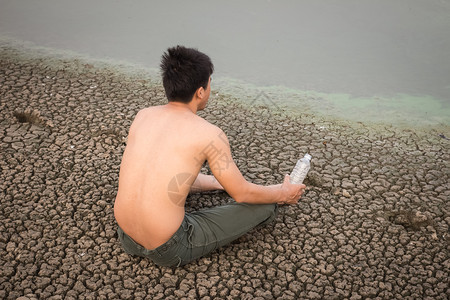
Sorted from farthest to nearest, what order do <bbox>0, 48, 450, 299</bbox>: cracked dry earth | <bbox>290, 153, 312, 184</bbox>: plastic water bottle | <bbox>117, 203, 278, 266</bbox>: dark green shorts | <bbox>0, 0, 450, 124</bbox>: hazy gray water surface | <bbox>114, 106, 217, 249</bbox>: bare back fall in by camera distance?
<bbox>0, 0, 450, 124</bbox>: hazy gray water surface, <bbox>290, 153, 312, 184</bbox>: plastic water bottle, <bbox>0, 48, 450, 299</bbox>: cracked dry earth, <bbox>117, 203, 278, 266</bbox>: dark green shorts, <bbox>114, 106, 217, 249</bbox>: bare back

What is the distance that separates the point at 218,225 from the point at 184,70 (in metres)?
0.81

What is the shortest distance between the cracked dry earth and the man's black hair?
920 mm

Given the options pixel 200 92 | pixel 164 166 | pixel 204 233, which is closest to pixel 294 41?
pixel 200 92

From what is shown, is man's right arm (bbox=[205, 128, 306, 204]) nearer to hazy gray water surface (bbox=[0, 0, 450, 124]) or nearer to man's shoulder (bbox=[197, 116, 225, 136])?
man's shoulder (bbox=[197, 116, 225, 136])

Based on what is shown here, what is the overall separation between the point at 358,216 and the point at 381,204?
0.21m

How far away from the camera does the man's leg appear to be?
238cm

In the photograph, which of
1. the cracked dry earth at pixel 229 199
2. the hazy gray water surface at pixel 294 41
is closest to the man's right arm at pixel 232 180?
the cracked dry earth at pixel 229 199

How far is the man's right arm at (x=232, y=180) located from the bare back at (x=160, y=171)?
0.05m

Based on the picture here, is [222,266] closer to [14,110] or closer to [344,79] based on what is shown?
[14,110]

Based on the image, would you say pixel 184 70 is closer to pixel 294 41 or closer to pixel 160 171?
pixel 160 171

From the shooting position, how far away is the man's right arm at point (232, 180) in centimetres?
225

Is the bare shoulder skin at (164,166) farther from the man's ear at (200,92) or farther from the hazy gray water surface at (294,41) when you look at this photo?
the hazy gray water surface at (294,41)

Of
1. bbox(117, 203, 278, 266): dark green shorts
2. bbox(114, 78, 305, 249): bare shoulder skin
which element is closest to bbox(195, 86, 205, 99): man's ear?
bbox(114, 78, 305, 249): bare shoulder skin

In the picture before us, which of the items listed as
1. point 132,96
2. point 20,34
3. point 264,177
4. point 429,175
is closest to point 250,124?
point 264,177
